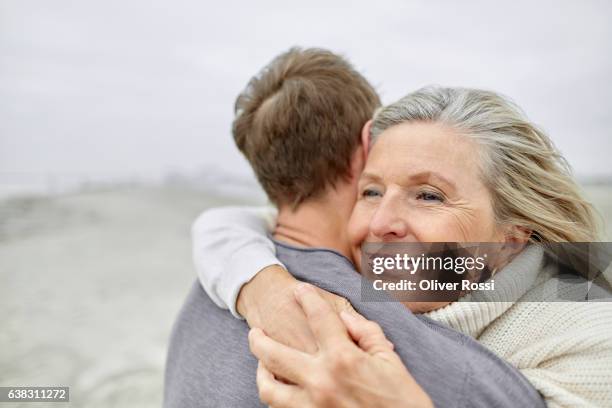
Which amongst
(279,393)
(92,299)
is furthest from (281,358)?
(92,299)

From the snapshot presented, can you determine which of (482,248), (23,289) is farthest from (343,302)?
(23,289)

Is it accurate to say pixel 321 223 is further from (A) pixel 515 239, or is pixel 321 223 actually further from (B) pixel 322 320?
(B) pixel 322 320

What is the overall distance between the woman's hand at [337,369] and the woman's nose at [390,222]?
1.64 ft

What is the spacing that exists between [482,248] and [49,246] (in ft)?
29.0

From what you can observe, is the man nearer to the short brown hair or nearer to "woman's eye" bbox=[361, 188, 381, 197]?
the short brown hair

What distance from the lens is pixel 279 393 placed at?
1436 millimetres

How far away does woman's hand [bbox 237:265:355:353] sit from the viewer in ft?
5.19

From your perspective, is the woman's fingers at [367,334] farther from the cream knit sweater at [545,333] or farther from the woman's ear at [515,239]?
the woman's ear at [515,239]

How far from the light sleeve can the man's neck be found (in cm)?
16

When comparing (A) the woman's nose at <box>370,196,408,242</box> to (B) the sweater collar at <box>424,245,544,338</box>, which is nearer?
(B) the sweater collar at <box>424,245,544,338</box>

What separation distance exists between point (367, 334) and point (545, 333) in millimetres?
614

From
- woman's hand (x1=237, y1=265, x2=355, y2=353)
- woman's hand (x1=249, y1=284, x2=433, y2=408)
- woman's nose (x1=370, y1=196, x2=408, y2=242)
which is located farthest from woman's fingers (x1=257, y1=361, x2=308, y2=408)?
woman's nose (x1=370, y1=196, x2=408, y2=242)

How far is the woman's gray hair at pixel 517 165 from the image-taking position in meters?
1.96

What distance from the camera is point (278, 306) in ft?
5.61
